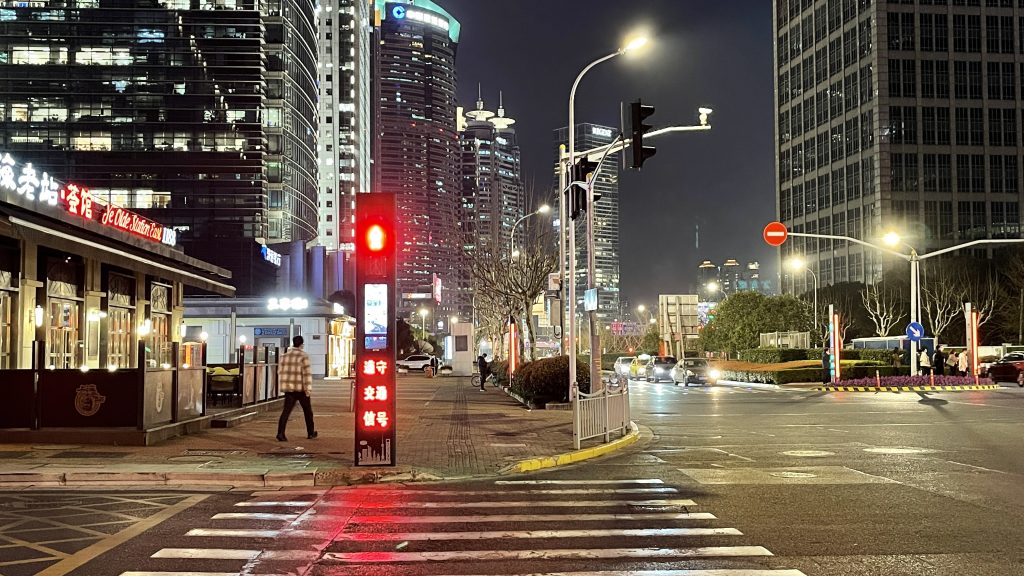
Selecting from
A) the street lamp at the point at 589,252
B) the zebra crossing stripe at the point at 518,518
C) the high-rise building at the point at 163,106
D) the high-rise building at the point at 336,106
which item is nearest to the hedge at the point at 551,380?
the street lamp at the point at 589,252

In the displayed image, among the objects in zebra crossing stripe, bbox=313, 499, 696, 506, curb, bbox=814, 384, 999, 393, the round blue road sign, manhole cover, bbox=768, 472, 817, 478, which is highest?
the round blue road sign

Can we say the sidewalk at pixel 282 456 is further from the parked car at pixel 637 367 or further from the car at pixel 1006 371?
the parked car at pixel 637 367

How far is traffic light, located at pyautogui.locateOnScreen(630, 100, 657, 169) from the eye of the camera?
1842cm

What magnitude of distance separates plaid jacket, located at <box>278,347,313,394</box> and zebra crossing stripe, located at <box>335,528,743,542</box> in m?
8.16

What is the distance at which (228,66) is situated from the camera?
309ft

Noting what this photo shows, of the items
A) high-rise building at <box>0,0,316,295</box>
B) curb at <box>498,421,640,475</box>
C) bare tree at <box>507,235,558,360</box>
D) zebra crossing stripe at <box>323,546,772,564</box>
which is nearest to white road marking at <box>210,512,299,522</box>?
zebra crossing stripe at <box>323,546,772,564</box>

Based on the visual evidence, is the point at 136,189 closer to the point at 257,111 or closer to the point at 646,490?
the point at 257,111

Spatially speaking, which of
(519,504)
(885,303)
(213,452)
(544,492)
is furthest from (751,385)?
(885,303)

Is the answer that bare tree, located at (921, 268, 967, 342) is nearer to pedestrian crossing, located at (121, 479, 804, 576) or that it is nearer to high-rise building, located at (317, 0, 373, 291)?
pedestrian crossing, located at (121, 479, 804, 576)

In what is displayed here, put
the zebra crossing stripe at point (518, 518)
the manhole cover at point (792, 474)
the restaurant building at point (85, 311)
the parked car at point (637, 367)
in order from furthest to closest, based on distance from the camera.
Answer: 1. the parked car at point (637, 367)
2. the restaurant building at point (85, 311)
3. the manhole cover at point (792, 474)
4. the zebra crossing stripe at point (518, 518)

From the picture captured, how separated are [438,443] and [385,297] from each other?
16.5ft

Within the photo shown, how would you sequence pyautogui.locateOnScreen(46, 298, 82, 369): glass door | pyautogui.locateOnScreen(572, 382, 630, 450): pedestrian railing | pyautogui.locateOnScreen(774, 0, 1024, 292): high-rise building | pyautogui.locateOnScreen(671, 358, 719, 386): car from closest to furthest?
→ pyautogui.locateOnScreen(572, 382, 630, 450): pedestrian railing, pyautogui.locateOnScreen(46, 298, 82, 369): glass door, pyautogui.locateOnScreen(671, 358, 719, 386): car, pyautogui.locateOnScreen(774, 0, 1024, 292): high-rise building

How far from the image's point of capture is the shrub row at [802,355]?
51.2 metres

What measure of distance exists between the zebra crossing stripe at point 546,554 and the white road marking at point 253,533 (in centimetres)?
97
